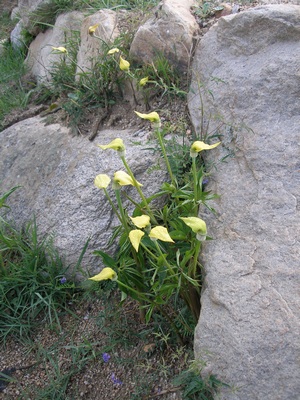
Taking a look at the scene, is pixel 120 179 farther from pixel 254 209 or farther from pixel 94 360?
pixel 94 360

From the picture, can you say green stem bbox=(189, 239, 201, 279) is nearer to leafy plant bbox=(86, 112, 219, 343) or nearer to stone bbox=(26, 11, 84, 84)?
leafy plant bbox=(86, 112, 219, 343)

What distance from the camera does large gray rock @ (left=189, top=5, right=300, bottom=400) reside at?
1.75 m

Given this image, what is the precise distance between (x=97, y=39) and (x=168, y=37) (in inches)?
22.2

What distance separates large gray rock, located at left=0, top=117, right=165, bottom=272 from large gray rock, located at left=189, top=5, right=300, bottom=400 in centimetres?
49

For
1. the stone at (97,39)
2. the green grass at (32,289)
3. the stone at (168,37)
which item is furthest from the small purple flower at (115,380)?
the stone at (97,39)

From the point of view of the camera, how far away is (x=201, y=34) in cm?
292

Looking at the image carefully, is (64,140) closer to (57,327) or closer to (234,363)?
(57,327)

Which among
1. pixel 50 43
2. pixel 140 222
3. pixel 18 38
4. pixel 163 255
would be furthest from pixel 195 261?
pixel 18 38

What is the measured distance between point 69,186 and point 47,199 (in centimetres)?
16

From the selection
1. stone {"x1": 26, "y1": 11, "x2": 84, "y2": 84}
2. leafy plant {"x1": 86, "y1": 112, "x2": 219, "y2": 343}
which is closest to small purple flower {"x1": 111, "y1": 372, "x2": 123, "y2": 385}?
leafy plant {"x1": 86, "y1": 112, "x2": 219, "y2": 343}

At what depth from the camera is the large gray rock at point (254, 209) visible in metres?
1.75

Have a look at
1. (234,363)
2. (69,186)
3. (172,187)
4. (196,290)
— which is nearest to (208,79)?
(172,187)

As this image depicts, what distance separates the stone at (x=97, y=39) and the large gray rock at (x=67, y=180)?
50cm

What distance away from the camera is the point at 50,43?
3998 millimetres
